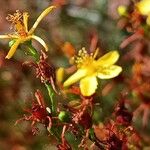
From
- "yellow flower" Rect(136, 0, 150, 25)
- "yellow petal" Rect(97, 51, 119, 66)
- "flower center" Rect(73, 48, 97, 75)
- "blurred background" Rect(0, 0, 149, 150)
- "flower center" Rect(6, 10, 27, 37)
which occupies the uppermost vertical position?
"flower center" Rect(6, 10, 27, 37)

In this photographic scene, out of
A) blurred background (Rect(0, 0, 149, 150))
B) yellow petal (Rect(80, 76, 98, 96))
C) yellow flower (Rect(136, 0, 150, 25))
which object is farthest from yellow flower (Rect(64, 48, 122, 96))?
blurred background (Rect(0, 0, 149, 150))

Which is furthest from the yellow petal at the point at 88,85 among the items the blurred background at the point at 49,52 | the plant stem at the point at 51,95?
the blurred background at the point at 49,52

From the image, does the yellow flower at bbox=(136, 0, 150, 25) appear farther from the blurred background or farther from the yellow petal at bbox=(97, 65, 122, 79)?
the blurred background

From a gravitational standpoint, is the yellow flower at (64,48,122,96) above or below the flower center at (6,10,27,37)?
below

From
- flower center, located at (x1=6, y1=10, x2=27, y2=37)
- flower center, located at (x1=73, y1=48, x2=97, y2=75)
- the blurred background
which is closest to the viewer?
flower center, located at (x1=6, y1=10, x2=27, y2=37)

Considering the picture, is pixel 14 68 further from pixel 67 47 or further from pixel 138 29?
pixel 138 29

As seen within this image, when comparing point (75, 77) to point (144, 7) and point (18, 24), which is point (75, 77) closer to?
point (18, 24)

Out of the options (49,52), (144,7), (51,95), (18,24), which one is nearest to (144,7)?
(144,7)

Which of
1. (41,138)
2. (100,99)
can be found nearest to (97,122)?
(100,99)
